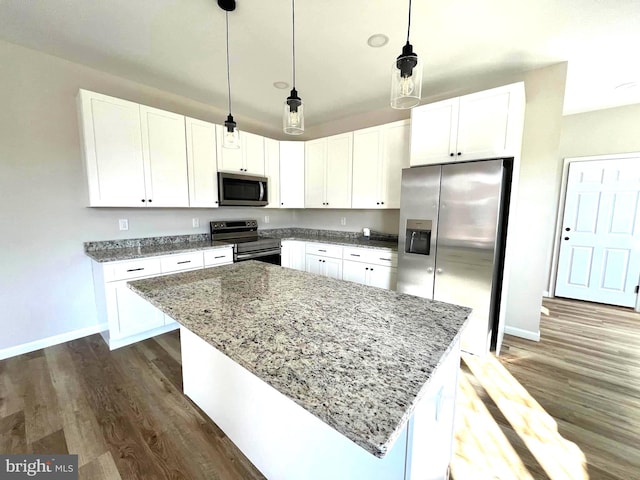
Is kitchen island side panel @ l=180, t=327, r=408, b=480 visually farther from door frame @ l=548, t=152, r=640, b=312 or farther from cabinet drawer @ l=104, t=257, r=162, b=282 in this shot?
door frame @ l=548, t=152, r=640, b=312

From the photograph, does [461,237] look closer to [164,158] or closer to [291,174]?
[291,174]

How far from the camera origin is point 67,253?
8.43ft

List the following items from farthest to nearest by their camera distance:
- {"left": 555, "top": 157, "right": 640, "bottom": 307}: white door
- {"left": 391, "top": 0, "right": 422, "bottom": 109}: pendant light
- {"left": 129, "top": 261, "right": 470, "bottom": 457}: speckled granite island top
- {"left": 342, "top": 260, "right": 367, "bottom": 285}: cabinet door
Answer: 1. {"left": 555, "top": 157, "right": 640, "bottom": 307}: white door
2. {"left": 342, "top": 260, "right": 367, "bottom": 285}: cabinet door
3. {"left": 391, "top": 0, "right": 422, "bottom": 109}: pendant light
4. {"left": 129, "top": 261, "right": 470, "bottom": 457}: speckled granite island top

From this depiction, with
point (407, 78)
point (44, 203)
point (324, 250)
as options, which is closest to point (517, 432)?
point (407, 78)

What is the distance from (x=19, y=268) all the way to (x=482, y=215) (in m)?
4.21

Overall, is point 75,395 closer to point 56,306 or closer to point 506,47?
point 56,306

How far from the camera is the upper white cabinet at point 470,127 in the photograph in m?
2.19

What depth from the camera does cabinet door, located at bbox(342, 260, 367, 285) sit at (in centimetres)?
319

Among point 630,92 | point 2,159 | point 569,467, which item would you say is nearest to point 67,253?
point 2,159

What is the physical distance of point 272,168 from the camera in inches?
152

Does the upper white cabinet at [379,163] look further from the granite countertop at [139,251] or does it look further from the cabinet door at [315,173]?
the granite countertop at [139,251]

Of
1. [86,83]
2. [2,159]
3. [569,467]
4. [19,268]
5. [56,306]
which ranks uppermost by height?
[86,83]

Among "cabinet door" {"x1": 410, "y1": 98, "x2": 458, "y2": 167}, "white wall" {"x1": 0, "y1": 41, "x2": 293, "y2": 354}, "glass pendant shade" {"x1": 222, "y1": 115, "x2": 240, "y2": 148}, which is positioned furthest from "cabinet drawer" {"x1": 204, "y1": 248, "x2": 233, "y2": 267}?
"cabinet door" {"x1": 410, "y1": 98, "x2": 458, "y2": 167}

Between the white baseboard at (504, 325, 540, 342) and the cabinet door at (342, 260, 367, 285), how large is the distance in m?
1.65
